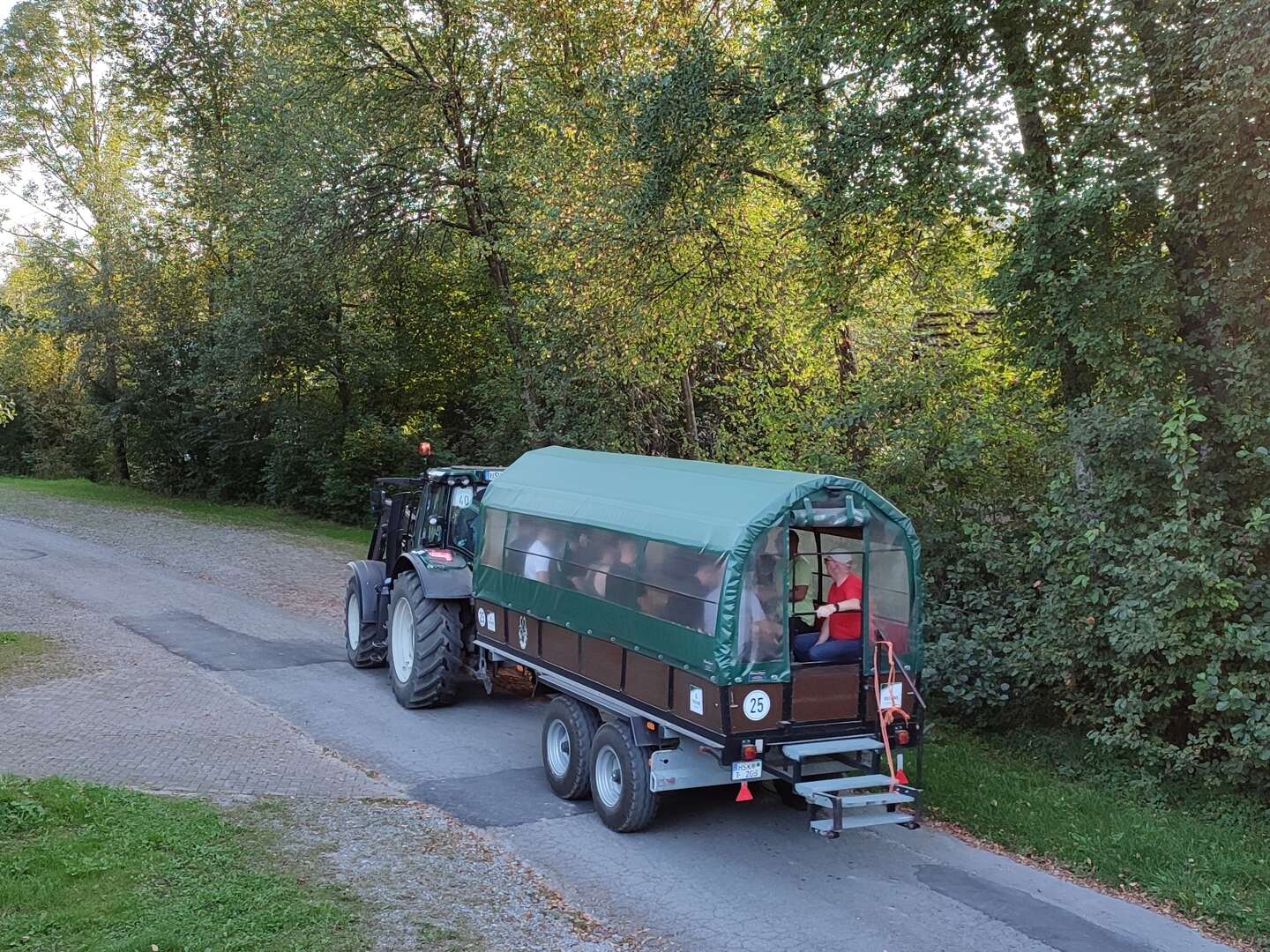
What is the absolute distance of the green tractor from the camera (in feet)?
37.8

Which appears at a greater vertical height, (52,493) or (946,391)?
(946,391)

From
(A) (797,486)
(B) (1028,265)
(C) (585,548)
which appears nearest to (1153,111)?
(B) (1028,265)

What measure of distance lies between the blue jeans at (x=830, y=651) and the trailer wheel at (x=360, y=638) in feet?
22.8

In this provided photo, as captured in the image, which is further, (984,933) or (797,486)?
(797,486)

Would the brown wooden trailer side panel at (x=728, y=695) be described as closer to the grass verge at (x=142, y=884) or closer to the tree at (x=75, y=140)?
the grass verge at (x=142, y=884)

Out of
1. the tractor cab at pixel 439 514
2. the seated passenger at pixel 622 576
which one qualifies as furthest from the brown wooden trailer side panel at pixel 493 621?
the seated passenger at pixel 622 576

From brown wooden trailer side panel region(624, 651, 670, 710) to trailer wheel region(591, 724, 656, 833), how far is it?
374 mm

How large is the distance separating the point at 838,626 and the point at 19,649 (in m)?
11.6

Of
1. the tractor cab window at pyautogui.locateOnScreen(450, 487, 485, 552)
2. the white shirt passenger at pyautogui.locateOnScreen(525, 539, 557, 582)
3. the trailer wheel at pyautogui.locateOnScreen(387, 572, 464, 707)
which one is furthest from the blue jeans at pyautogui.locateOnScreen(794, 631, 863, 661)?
the tractor cab window at pyautogui.locateOnScreen(450, 487, 485, 552)

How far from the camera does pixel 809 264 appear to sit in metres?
13.5

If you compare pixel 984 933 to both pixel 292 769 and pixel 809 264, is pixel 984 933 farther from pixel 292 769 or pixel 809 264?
pixel 809 264

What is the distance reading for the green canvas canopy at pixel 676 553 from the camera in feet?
24.1

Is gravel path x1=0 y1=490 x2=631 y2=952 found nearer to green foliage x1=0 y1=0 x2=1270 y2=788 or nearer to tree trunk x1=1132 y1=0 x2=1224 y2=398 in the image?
green foliage x1=0 y1=0 x2=1270 y2=788

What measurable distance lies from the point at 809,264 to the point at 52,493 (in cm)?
3357
